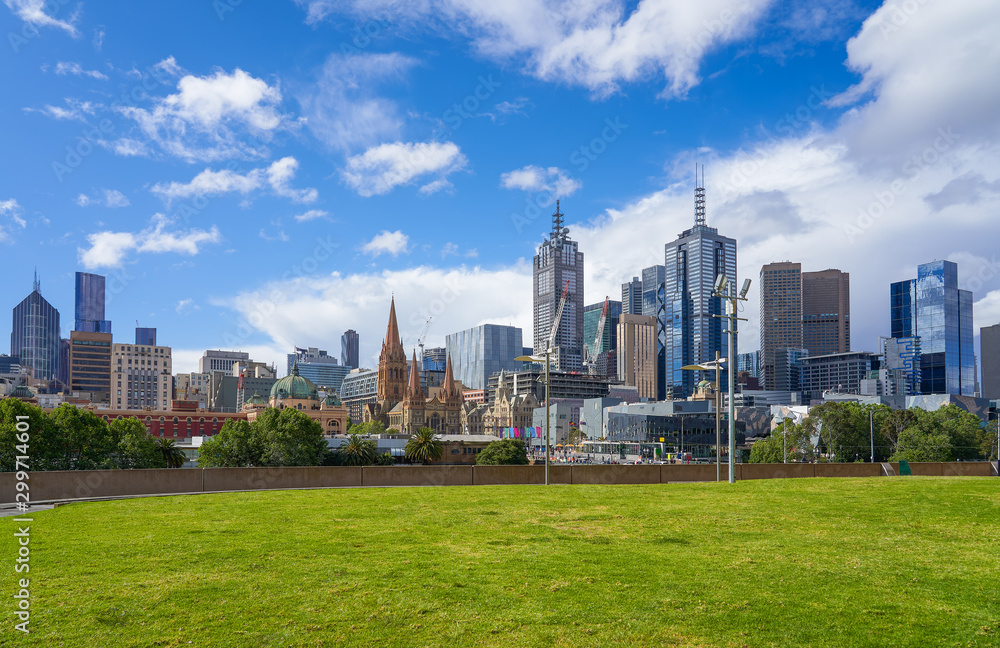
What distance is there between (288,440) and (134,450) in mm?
18567

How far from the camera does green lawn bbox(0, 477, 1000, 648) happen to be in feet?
40.5

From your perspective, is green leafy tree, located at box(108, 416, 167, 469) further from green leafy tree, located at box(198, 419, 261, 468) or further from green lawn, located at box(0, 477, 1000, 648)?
green lawn, located at box(0, 477, 1000, 648)

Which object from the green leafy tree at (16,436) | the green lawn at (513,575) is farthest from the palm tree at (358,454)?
the green lawn at (513,575)

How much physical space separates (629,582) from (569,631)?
3071mm

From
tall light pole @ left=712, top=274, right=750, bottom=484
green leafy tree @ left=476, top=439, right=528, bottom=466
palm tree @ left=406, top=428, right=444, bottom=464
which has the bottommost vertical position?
green leafy tree @ left=476, top=439, right=528, bottom=466

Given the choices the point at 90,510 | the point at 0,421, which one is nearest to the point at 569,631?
the point at 90,510

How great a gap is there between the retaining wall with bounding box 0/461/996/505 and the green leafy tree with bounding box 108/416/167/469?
5704cm

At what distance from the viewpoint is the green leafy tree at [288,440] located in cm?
9362

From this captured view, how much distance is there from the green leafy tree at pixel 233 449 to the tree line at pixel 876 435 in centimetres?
7176

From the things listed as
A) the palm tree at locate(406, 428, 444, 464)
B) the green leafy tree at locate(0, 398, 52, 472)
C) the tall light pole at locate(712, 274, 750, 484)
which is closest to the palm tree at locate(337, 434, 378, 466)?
the palm tree at locate(406, 428, 444, 464)

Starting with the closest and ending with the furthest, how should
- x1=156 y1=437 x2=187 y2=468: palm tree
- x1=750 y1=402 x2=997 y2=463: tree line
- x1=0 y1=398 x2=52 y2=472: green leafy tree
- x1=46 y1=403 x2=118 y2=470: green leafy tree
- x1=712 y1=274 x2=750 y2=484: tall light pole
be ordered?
x1=712 y1=274 x2=750 y2=484: tall light pole, x1=0 y1=398 x2=52 y2=472: green leafy tree, x1=46 y1=403 x2=118 y2=470: green leafy tree, x1=156 y1=437 x2=187 y2=468: palm tree, x1=750 y1=402 x2=997 y2=463: tree line

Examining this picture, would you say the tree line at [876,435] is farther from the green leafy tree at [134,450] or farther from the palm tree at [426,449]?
the green leafy tree at [134,450]

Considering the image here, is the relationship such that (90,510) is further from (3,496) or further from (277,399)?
(277,399)

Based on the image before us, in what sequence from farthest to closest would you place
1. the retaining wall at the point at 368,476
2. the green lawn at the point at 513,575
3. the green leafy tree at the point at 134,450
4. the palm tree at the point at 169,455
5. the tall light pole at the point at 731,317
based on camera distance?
the palm tree at the point at 169,455
the green leafy tree at the point at 134,450
the tall light pole at the point at 731,317
the retaining wall at the point at 368,476
the green lawn at the point at 513,575
